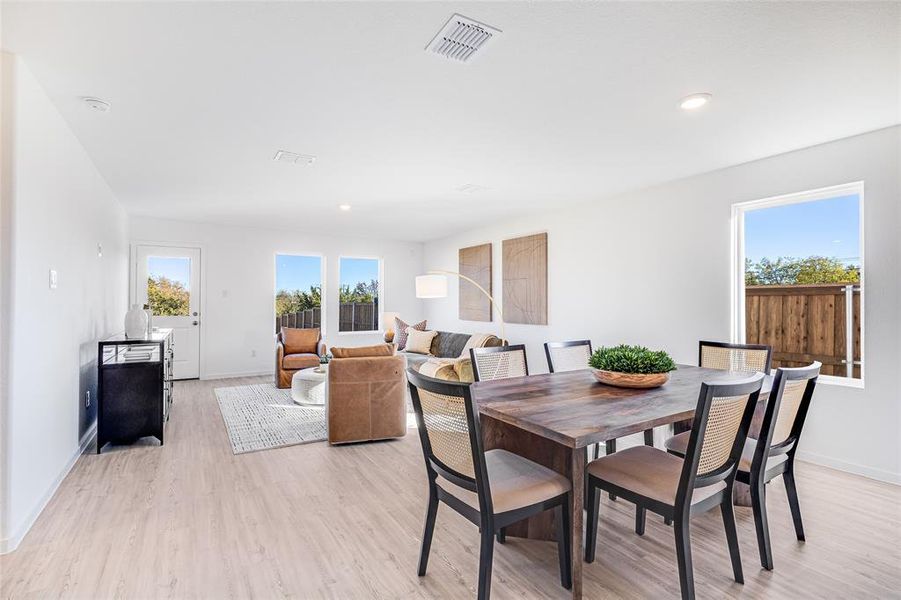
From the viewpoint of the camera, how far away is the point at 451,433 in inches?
70.7

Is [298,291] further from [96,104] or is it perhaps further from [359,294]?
[96,104]

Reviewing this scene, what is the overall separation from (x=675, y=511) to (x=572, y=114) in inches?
90.0

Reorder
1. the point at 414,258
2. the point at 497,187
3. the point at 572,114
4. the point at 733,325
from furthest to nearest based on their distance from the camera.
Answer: the point at 414,258
the point at 497,187
the point at 733,325
the point at 572,114

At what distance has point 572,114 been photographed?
2867 millimetres

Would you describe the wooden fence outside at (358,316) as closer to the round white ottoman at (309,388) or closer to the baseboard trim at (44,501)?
the round white ottoman at (309,388)

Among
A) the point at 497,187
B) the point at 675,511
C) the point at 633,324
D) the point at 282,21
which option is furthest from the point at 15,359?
the point at 633,324

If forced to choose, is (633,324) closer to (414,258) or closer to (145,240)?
(414,258)

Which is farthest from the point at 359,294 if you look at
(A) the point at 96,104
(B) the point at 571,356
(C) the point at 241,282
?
(A) the point at 96,104

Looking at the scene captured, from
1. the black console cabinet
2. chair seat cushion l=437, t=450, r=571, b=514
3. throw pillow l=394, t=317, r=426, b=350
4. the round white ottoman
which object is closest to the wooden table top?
chair seat cushion l=437, t=450, r=571, b=514

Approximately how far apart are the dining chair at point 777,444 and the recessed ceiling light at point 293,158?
3479 millimetres

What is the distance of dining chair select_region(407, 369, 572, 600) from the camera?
5.53 ft

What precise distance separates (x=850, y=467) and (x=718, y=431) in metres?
2.46

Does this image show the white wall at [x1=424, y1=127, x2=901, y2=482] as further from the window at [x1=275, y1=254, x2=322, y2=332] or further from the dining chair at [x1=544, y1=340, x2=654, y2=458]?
the window at [x1=275, y1=254, x2=322, y2=332]

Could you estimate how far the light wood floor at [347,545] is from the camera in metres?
1.94
